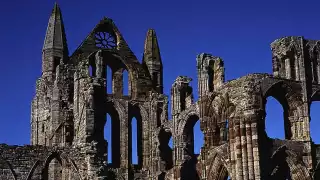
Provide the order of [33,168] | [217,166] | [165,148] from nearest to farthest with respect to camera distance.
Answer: [33,168], [217,166], [165,148]

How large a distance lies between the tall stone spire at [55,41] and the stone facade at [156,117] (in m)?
0.06

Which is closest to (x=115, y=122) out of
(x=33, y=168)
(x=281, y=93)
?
(x=281, y=93)

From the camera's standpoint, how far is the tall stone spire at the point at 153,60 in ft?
141

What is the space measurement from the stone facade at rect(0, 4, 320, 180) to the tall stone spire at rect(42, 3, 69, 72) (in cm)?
6

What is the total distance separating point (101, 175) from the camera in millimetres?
27500

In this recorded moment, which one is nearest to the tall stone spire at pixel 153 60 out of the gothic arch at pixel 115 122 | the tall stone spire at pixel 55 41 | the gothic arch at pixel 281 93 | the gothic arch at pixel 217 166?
the gothic arch at pixel 115 122

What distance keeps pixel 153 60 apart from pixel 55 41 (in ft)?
19.5

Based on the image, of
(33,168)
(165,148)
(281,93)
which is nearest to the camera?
(33,168)

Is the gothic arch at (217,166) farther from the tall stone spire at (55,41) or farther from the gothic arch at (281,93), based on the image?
the tall stone spire at (55,41)

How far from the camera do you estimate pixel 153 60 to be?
1713 inches

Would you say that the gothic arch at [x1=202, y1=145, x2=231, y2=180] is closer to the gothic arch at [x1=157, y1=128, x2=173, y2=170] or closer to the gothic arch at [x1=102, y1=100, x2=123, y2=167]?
the gothic arch at [x1=157, y1=128, x2=173, y2=170]

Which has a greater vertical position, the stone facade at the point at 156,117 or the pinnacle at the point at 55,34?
the pinnacle at the point at 55,34

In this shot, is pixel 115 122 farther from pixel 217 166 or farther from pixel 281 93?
pixel 281 93

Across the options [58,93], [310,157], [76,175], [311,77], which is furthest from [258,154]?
[58,93]
